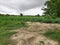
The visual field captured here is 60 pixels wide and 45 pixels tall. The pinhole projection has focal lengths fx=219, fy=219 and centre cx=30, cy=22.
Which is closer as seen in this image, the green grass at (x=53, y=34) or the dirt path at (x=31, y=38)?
the dirt path at (x=31, y=38)

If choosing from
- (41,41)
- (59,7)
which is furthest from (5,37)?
(59,7)

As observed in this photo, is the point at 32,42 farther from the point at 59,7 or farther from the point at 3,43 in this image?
the point at 59,7

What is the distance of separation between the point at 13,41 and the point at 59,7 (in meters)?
11.0

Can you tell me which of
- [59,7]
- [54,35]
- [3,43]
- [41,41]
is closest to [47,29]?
[54,35]

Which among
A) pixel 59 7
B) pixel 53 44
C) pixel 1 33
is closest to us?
pixel 53 44

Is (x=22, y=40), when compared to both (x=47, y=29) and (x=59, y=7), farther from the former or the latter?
(x=59, y=7)

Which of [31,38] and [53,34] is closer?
[31,38]

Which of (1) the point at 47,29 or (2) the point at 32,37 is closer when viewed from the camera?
(2) the point at 32,37

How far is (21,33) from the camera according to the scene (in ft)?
32.4

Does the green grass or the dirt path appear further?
the green grass

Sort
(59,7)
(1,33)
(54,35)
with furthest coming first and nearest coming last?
(59,7) → (1,33) → (54,35)

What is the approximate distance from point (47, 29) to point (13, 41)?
7.24ft

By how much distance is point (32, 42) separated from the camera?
901cm

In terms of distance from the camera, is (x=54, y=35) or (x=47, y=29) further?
(x=47, y=29)
